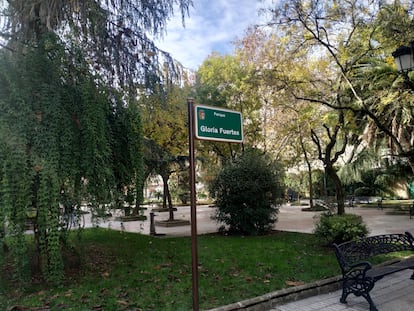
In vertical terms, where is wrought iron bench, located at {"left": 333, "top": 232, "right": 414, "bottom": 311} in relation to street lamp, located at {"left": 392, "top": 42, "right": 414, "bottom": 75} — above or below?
below

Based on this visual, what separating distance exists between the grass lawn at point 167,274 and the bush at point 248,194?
61.4 inches

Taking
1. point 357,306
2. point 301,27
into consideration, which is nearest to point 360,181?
point 301,27

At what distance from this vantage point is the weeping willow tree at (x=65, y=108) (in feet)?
13.6

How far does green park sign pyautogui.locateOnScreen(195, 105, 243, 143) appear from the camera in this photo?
2984 mm

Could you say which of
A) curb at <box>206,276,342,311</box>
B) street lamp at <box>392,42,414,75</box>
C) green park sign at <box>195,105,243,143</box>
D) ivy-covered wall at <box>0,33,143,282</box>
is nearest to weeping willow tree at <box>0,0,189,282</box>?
ivy-covered wall at <box>0,33,143,282</box>

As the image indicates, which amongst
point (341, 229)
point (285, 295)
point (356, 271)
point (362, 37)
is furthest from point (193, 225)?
point (362, 37)

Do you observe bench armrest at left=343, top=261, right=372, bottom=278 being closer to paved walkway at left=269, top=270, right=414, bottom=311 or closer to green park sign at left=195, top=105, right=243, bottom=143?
paved walkway at left=269, top=270, right=414, bottom=311

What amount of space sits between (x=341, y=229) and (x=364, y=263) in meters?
3.16

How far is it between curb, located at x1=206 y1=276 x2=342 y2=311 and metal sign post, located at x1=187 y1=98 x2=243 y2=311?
1.43 metres

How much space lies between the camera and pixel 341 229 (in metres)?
7.29

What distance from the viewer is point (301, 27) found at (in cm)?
756

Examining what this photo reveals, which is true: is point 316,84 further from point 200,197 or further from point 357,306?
point 200,197

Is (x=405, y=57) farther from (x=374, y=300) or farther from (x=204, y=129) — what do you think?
(x=204, y=129)

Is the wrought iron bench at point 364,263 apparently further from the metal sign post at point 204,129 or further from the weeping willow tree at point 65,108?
the weeping willow tree at point 65,108
